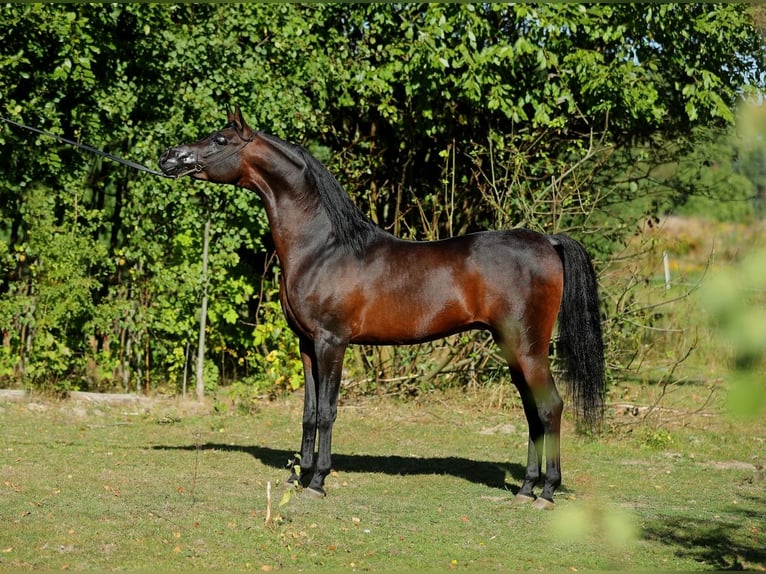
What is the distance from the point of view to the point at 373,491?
6.31m

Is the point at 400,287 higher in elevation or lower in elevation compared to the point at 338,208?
lower

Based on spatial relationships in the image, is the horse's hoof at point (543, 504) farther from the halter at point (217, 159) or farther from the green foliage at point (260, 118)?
the green foliage at point (260, 118)

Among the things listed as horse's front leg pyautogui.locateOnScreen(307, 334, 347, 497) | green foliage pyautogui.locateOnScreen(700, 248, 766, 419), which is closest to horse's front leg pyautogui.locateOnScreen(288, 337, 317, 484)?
horse's front leg pyautogui.locateOnScreen(307, 334, 347, 497)

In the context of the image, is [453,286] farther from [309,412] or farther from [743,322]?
[743,322]

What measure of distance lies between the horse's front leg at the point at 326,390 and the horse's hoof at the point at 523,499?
4.16 ft

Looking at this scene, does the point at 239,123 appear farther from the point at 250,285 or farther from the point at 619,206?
the point at 619,206

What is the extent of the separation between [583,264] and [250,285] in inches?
221

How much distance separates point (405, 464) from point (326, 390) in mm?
1579

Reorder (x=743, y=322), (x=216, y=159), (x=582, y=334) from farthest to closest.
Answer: (x=216, y=159) → (x=582, y=334) → (x=743, y=322)

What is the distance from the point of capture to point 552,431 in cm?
595

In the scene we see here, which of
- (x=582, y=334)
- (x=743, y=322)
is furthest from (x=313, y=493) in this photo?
(x=743, y=322)

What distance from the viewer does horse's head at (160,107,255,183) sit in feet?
20.4

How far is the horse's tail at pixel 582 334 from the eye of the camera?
6.04 metres

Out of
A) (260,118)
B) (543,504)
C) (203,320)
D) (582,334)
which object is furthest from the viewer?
(203,320)
